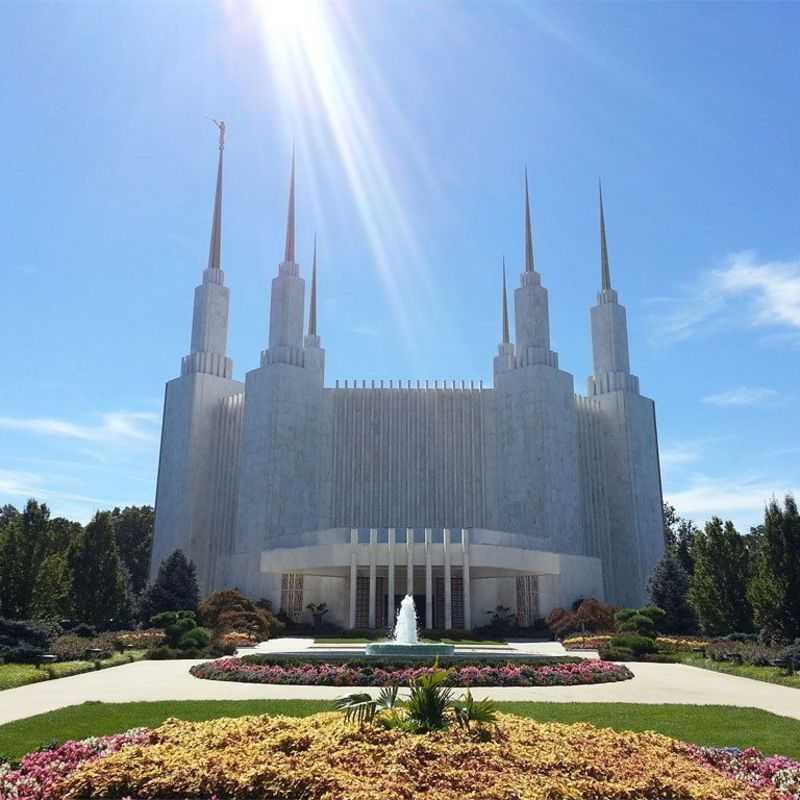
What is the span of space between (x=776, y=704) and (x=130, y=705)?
9790mm

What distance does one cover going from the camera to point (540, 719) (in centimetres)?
966

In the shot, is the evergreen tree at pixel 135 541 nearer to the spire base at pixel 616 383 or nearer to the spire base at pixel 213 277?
the spire base at pixel 213 277

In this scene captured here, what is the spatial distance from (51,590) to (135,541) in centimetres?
3596

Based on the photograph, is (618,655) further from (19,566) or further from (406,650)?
(19,566)

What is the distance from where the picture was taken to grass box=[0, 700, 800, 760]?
8383mm

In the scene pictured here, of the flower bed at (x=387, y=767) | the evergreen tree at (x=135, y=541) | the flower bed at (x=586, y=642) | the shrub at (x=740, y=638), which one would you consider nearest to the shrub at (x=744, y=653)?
the shrub at (x=740, y=638)

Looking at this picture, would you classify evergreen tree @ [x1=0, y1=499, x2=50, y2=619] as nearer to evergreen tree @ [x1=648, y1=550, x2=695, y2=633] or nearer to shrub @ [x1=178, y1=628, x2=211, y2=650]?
shrub @ [x1=178, y1=628, x2=211, y2=650]

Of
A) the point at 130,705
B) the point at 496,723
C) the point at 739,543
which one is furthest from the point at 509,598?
the point at 496,723

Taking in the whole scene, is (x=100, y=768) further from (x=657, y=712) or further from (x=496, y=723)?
(x=657, y=712)

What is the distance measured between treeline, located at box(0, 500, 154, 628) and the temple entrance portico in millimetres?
7264

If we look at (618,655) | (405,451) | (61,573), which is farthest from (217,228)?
(618,655)

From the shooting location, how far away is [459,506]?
47.8 metres

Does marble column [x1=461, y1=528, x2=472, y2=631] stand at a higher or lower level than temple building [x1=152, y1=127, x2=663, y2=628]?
lower

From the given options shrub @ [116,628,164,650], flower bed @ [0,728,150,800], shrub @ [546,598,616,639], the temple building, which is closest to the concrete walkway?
flower bed @ [0,728,150,800]
